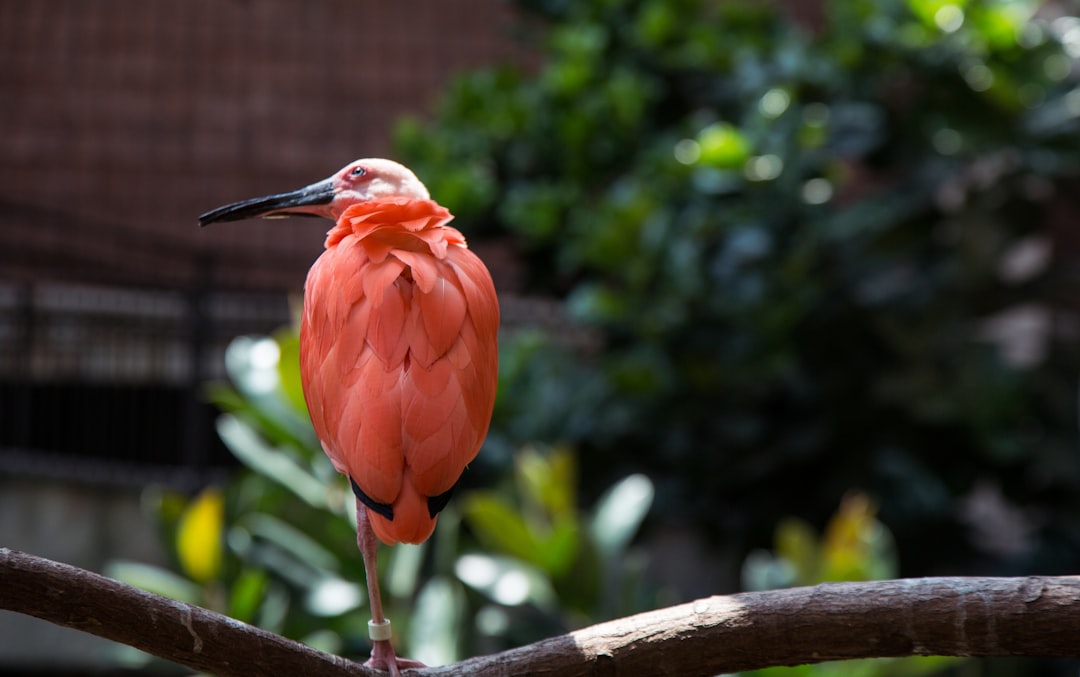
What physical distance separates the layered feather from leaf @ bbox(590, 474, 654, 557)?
2737 mm

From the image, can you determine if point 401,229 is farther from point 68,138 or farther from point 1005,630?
point 68,138

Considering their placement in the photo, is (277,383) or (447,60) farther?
(447,60)

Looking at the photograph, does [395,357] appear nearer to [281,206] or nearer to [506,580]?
[281,206]

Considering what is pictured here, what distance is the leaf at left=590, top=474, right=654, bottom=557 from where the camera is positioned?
4441mm

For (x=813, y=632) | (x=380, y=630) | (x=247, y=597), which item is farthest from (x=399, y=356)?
(x=247, y=597)

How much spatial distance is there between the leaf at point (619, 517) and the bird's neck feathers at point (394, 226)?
277 centimetres

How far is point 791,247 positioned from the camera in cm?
521

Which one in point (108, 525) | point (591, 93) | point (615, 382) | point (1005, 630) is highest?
point (591, 93)

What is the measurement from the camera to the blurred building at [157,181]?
243 inches

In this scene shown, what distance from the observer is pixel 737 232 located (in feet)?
16.9

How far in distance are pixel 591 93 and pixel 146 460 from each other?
3.14m

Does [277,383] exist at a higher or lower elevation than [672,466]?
higher

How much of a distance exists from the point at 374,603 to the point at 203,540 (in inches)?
108

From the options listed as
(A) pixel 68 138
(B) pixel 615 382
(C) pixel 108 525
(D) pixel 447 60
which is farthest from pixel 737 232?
(A) pixel 68 138
